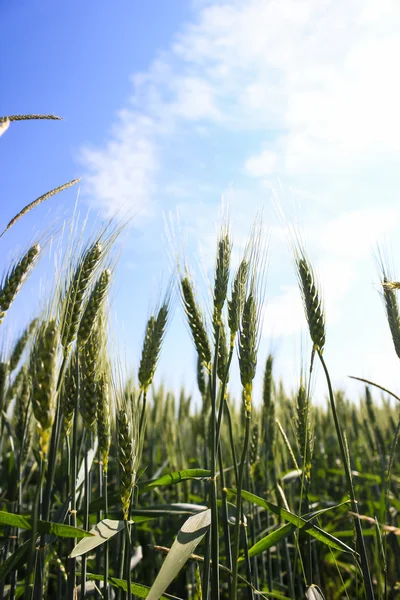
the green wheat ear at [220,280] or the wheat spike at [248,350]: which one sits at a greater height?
the green wheat ear at [220,280]

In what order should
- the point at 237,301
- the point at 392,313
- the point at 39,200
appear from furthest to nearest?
1. the point at 392,313
2. the point at 237,301
3. the point at 39,200

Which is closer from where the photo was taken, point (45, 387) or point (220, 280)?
point (45, 387)

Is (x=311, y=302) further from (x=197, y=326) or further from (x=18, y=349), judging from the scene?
(x=18, y=349)

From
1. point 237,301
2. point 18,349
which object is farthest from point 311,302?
point 18,349

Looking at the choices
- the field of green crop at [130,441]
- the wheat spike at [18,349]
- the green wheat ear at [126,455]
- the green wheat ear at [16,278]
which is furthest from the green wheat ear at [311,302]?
the wheat spike at [18,349]

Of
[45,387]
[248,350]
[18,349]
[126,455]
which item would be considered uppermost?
[18,349]

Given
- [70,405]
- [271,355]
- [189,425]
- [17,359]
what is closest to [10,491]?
[17,359]

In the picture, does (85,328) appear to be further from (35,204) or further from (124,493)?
(124,493)

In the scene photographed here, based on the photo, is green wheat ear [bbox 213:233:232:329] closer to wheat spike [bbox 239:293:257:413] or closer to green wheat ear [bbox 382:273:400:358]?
wheat spike [bbox 239:293:257:413]

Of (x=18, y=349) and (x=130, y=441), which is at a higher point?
(x=18, y=349)

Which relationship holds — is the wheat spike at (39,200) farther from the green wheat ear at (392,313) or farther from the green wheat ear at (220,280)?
the green wheat ear at (392,313)

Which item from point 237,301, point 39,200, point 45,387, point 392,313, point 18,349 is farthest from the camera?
point 18,349

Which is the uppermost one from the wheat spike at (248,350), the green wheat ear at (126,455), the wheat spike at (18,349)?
the wheat spike at (18,349)

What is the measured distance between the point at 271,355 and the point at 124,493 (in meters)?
2.08
